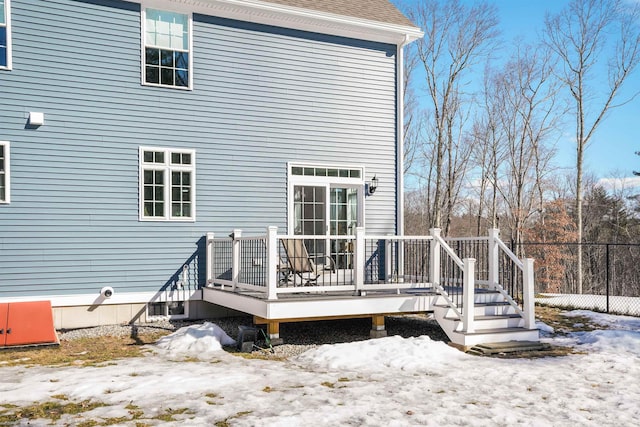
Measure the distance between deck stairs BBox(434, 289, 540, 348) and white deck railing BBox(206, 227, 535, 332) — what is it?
9cm

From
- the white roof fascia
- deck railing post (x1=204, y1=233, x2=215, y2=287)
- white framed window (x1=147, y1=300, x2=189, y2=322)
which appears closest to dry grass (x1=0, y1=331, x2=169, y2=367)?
white framed window (x1=147, y1=300, x2=189, y2=322)

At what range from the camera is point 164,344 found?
315 inches

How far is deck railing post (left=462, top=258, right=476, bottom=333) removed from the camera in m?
7.70

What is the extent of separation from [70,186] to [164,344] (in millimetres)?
3089

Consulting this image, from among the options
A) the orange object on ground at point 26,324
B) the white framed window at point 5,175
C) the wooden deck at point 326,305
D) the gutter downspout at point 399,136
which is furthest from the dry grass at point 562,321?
the white framed window at point 5,175

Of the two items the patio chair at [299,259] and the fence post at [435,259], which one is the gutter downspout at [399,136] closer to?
the fence post at [435,259]

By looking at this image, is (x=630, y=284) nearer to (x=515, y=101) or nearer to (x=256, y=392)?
(x=515, y=101)

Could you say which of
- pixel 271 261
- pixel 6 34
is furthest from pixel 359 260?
pixel 6 34

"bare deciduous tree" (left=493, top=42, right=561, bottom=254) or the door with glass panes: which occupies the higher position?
"bare deciduous tree" (left=493, top=42, right=561, bottom=254)

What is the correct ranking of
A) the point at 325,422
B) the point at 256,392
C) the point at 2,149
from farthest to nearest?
the point at 2,149, the point at 256,392, the point at 325,422

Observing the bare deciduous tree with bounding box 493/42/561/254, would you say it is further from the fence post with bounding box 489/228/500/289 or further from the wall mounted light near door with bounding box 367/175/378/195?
the fence post with bounding box 489/228/500/289

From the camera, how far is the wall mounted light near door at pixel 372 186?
11.3 m

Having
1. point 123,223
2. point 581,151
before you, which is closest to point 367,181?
point 123,223

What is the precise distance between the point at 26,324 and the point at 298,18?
686 cm
